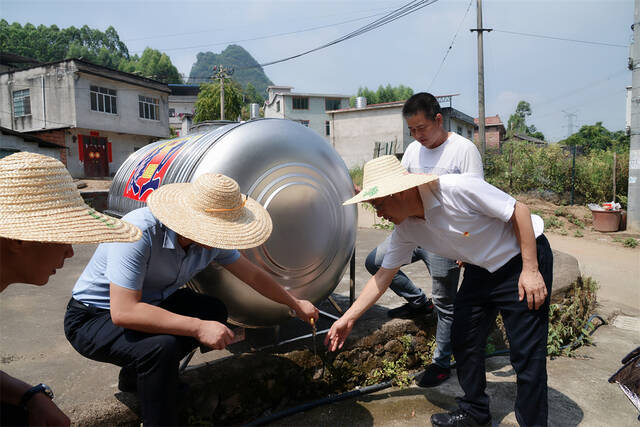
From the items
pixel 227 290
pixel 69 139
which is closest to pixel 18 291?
pixel 227 290

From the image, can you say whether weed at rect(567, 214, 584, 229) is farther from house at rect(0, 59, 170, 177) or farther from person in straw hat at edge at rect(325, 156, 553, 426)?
Answer: house at rect(0, 59, 170, 177)

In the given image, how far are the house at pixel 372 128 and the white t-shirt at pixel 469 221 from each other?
2306 centimetres

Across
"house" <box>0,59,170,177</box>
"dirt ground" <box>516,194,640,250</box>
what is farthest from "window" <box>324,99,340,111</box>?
"dirt ground" <box>516,194,640,250</box>

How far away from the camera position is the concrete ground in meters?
2.48

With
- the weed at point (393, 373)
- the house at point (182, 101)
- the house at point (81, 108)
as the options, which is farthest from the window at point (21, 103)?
the house at point (182, 101)

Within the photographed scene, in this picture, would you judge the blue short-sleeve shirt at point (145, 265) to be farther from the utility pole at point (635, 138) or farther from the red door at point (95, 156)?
the red door at point (95, 156)

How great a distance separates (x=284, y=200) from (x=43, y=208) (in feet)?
4.60

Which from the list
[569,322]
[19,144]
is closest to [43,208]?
[569,322]

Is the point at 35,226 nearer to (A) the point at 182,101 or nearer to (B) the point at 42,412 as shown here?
(B) the point at 42,412

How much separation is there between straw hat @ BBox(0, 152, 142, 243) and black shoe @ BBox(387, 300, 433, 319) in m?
2.32

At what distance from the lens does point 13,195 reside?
1.37 m

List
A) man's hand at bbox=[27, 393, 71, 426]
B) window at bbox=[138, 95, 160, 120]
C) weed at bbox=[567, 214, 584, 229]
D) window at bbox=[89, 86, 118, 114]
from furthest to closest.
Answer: window at bbox=[138, 95, 160, 120] < window at bbox=[89, 86, 118, 114] < weed at bbox=[567, 214, 584, 229] < man's hand at bbox=[27, 393, 71, 426]

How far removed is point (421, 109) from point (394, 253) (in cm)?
108

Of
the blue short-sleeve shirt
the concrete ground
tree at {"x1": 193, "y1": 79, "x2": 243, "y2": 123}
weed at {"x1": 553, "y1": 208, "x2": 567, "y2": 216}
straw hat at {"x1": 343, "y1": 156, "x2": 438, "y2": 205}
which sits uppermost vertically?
tree at {"x1": 193, "y1": 79, "x2": 243, "y2": 123}
